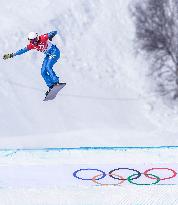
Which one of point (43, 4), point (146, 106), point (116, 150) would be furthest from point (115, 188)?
point (43, 4)

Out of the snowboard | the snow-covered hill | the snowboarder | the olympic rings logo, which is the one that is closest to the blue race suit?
the snowboarder

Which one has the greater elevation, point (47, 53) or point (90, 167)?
point (47, 53)

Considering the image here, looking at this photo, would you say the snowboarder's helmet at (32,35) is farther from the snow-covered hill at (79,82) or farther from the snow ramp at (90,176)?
the snow-covered hill at (79,82)

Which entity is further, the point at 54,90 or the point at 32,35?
the point at 54,90

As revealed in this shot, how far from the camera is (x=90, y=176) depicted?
478 inches

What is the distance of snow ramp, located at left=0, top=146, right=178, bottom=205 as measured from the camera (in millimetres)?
11648

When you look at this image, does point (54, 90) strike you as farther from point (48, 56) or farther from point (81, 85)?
point (81, 85)

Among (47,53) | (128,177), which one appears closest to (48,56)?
(47,53)

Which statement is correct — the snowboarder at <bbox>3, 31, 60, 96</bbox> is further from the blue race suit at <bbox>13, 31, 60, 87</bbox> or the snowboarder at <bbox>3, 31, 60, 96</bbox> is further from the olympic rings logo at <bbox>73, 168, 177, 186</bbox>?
the olympic rings logo at <bbox>73, 168, 177, 186</bbox>

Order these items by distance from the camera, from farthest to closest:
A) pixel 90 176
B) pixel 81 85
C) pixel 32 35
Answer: pixel 81 85
pixel 90 176
pixel 32 35

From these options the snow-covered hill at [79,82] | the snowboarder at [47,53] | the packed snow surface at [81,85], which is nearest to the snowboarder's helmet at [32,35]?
the snowboarder at [47,53]

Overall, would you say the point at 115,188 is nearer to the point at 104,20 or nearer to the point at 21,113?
the point at 21,113

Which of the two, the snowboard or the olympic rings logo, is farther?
the olympic rings logo

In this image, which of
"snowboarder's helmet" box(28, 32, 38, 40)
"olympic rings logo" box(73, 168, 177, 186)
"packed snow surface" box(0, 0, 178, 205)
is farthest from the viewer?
"packed snow surface" box(0, 0, 178, 205)
